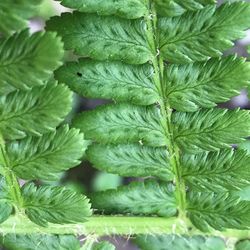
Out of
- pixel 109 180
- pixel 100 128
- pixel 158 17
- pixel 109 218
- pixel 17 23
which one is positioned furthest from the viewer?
pixel 109 180

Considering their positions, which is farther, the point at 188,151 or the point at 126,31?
the point at 188,151

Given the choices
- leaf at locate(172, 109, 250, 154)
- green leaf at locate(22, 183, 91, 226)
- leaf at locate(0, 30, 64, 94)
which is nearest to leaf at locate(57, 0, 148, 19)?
leaf at locate(0, 30, 64, 94)

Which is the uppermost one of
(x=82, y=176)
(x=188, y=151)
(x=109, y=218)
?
(x=188, y=151)

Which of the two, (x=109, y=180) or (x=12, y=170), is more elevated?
(x=12, y=170)

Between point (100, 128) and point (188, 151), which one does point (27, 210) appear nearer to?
point (100, 128)

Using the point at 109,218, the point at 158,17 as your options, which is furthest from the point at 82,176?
the point at 158,17

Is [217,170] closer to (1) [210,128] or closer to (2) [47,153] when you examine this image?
(1) [210,128]

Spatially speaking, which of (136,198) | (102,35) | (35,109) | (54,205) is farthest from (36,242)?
(102,35)

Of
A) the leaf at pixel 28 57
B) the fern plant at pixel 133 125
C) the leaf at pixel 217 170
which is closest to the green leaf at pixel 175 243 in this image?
the fern plant at pixel 133 125

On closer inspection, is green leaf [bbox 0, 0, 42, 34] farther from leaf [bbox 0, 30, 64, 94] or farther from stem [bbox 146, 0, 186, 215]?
stem [bbox 146, 0, 186, 215]
